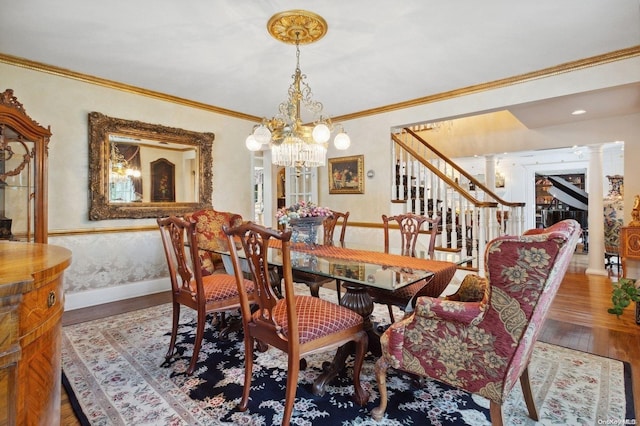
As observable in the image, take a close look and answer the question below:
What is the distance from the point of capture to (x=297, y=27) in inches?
98.7

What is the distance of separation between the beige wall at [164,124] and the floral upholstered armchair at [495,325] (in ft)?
9.31

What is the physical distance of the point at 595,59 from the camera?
304 cm

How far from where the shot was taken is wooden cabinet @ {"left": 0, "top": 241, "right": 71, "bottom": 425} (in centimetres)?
84

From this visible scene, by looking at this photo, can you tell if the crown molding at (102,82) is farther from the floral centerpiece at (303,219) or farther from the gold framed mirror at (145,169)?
the floral centerpiece at (303,219)

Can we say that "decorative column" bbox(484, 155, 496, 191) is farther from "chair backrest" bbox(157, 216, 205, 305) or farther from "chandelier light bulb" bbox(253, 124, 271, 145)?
"chair backrest" bbox(157, 216, 205, 305)

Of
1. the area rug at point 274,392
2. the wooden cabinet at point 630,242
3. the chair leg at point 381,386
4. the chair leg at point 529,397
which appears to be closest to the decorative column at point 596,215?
the wooden cabinet at point 630,242

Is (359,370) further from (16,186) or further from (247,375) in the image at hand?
(16,186)

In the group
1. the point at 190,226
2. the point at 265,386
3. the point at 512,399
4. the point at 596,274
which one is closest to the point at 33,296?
the point at 190,226

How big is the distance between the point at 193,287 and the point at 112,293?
6.79 ft

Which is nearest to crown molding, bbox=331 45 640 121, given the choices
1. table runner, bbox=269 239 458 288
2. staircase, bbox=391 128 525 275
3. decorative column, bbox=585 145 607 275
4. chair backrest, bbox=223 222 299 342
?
staircase, bbox=391 128 525 275

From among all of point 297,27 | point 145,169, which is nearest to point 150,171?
point 145,169

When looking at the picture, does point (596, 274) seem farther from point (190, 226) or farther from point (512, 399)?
point (190, 226)

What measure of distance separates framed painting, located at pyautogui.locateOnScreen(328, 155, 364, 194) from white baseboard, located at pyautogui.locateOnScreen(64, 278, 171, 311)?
2856 mm

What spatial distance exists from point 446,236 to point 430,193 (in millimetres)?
812
